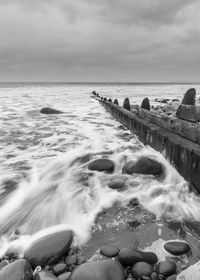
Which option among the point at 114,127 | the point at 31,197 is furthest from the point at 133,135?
the point at 31,197

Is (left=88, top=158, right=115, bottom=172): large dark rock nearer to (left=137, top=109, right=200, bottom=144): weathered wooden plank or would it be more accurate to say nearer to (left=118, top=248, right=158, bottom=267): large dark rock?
(left=137, top=109, right=200, bottom=144): weathered wooden plank

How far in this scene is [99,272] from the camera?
1886mm

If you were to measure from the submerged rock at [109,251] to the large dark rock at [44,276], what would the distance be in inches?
21.7

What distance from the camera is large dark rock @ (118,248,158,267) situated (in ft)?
6.84

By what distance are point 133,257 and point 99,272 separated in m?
0.38

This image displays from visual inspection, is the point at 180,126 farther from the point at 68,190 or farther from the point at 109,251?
the point at 109,251

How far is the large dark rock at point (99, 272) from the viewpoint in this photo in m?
1.86

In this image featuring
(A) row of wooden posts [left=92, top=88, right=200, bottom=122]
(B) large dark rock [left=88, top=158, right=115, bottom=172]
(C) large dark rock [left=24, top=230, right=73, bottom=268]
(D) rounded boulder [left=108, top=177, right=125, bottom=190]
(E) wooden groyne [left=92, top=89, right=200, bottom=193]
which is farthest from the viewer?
(B) large dark rock [left=88, top=158, right=115, bottom=172]

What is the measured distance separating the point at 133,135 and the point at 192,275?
6286 millimetres

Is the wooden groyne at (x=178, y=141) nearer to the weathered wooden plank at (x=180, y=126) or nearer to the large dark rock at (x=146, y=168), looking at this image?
the weathered wooden plank at (x=180, y=126)

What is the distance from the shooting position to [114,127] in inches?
382

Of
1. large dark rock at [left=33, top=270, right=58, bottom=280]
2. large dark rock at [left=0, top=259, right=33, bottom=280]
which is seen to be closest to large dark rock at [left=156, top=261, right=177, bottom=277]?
large dark rock at [left=33, top=270, right=58, bottom=280]

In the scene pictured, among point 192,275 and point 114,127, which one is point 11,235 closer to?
point 192,275

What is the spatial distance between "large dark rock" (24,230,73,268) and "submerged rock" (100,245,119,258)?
14.0 inches
